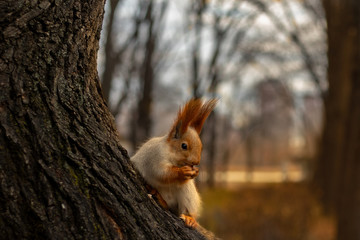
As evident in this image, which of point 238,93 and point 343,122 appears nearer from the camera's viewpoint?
point 343,122

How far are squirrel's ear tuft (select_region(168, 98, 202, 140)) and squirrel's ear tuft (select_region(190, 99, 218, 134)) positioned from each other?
0.02 meters

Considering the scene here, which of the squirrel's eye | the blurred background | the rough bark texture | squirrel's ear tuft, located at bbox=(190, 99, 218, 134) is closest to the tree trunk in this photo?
the blurred background

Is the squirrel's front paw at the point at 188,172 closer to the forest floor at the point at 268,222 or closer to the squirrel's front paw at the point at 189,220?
the squirrel's front paw at the point at 189,220

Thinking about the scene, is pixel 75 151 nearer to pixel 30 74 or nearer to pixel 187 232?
pixel 30 74

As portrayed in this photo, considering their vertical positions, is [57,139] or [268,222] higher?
[57,139]

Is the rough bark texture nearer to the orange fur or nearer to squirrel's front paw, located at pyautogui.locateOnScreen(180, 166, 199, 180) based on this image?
squirrel's front paw, located at pyautogui.locateOnScreen(180, 166, 199, 180)

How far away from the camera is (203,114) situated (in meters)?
2.34

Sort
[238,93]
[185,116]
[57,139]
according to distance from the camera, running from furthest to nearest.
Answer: [238,93]
[185,116]
[57,139]

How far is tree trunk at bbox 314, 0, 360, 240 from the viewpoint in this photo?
804 cm

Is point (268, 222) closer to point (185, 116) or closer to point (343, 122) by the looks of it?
point (343, 122)

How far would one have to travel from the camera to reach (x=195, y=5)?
40.3 feet

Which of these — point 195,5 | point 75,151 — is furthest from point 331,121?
point 75,151

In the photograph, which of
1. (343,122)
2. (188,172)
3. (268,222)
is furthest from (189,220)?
(343,122)

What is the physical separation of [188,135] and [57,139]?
87cm
